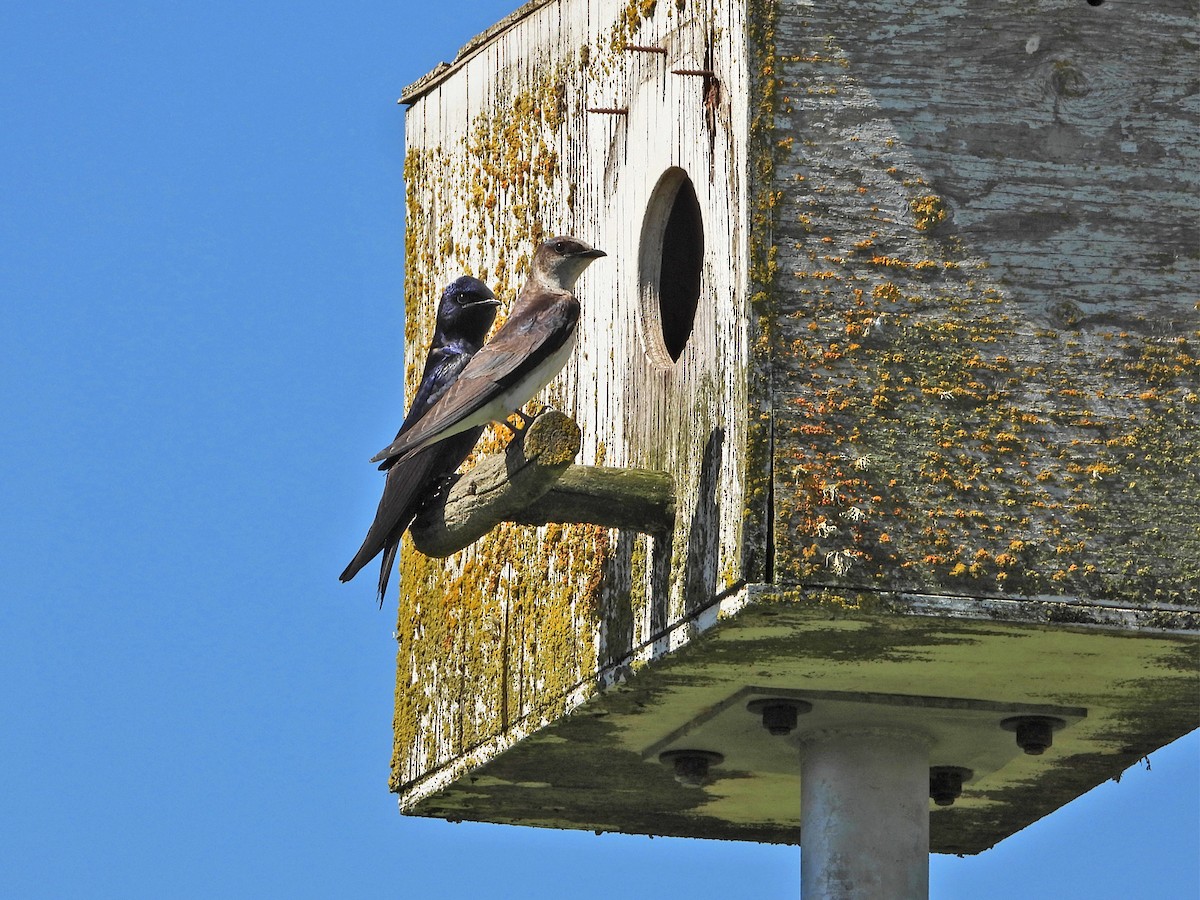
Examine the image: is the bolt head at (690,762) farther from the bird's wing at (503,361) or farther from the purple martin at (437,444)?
the bird's wing at (503,361)

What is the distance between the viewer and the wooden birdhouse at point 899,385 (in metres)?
7.45

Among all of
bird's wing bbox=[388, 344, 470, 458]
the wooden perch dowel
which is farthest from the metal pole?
bird's wing bbox=[388, 344, 470, 458]

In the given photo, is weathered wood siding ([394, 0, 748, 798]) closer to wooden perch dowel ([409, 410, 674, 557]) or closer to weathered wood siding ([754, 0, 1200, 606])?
wooden perch dowel ([409, 410, 674, 557])

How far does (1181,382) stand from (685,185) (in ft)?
5.68

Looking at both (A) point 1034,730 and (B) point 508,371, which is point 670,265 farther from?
(A) point 1034,730

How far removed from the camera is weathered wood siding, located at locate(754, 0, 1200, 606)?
24.4ft

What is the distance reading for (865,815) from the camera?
8.63m

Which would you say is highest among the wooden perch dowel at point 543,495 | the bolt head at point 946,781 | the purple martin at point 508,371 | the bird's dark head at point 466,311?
the bird's dark head at point 466,311

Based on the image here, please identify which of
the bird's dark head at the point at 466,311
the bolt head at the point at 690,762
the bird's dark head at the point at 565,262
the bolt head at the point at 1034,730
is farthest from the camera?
the bolt head at the point at 690,762

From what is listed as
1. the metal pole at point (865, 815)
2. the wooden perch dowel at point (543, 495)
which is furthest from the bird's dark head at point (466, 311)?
the metal pole at point (865, 815)

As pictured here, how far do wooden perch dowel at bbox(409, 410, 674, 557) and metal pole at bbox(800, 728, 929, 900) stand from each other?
3.85ft

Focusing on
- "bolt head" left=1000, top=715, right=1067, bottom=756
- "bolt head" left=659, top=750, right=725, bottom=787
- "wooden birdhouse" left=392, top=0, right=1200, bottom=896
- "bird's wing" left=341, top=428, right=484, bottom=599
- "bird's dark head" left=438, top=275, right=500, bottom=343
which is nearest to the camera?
"wooden birdhouse" left=392, top=0, right=1200, bottom=896

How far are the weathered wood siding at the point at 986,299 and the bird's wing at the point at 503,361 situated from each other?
819 millimetres

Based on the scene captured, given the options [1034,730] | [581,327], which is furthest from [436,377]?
[1034,730]
